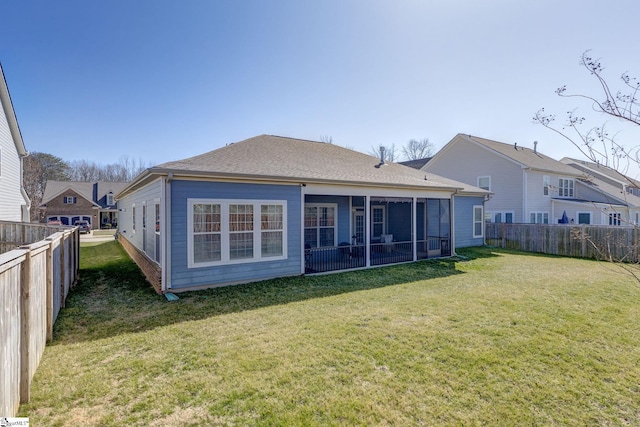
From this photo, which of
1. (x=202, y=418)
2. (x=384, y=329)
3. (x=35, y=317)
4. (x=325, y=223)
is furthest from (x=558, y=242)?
(x=35, y=317)

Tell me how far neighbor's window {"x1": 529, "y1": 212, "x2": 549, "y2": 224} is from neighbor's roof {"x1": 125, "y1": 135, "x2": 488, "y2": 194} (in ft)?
34.5

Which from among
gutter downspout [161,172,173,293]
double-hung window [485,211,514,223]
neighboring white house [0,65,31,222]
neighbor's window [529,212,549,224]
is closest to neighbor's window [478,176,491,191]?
double-hung window [485,211,514,223]

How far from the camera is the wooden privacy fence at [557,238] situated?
41.8 ft

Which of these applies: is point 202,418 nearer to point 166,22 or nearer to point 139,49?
A: point 166,22

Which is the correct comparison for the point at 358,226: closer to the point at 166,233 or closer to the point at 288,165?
the point at 288,165

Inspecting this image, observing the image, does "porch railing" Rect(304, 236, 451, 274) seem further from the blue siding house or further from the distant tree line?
the distant tree line

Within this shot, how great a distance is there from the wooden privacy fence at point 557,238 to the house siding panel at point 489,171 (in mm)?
3522

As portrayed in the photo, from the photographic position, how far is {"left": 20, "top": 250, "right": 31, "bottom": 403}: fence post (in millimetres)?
3043

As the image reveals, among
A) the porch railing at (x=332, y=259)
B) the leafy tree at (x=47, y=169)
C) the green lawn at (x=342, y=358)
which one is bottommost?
the green lawn at (x=342, y=358)

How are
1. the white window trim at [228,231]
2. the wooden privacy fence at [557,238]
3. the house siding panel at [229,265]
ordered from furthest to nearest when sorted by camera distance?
the wooden privacy fence at [557,238], the white window trim at [228,231], the house siding panel at [229,265]

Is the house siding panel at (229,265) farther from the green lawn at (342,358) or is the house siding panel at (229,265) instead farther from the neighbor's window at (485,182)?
the neighbor's window at (485,182)

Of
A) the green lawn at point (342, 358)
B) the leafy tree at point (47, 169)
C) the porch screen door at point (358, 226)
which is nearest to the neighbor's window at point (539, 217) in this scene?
the porch screen door at point (358, 226)

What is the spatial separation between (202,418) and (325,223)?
361 inches

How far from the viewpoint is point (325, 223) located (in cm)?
1188
